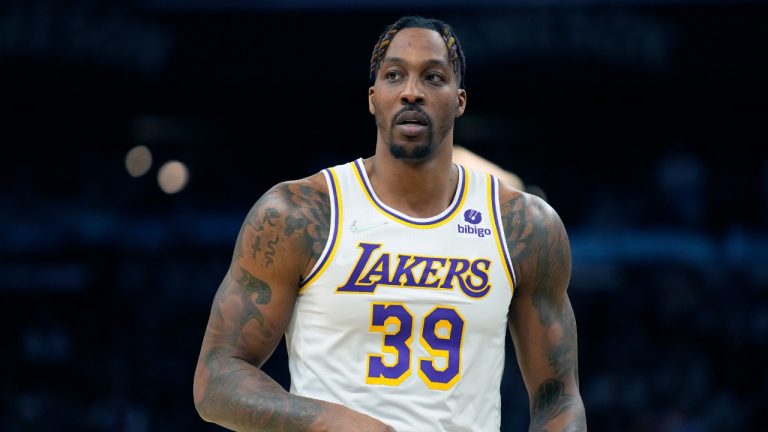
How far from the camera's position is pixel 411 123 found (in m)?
4.17

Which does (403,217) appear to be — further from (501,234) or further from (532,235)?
(532,235)

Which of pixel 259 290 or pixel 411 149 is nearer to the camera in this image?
pixel 259 290

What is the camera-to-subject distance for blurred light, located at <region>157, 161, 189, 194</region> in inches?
562

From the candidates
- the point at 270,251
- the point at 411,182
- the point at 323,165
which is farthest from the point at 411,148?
the point at 323,165

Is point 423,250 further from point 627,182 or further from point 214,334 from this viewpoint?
point 627,182

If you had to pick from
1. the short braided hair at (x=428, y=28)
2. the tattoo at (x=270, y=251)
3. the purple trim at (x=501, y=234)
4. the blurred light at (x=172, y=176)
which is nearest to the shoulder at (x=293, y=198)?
the tattoo at (x=270, y=251)

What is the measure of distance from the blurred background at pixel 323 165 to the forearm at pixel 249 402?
7.44 meters

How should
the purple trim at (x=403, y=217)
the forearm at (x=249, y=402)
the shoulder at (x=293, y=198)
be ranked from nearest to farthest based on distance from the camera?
the forearm at (x=249, y=402)
the shoulder at (x=293, y=198)
the purple trim at (x=403, y=217)

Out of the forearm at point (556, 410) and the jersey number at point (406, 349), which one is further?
the forearm at point (556, 410)

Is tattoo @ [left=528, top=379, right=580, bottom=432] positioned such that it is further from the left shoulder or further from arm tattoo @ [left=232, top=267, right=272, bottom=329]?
arm tattoo @ [left=232, top=267, right=272, bottom=329]

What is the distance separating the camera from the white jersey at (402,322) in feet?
13.1

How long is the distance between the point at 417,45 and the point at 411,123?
29 centimetres

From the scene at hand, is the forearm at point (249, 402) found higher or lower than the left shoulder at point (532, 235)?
lower

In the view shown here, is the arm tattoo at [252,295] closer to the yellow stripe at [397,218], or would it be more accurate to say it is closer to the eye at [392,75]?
the yellow stripe at [397,218]
